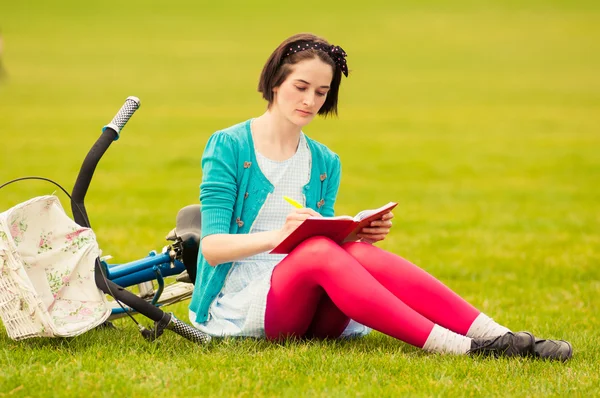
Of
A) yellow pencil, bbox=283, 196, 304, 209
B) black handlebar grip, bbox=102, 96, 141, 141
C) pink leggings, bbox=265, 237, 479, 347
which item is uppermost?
black handlebar grip, bbox=102, 96, 141, 141

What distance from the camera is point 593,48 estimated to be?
3675cm

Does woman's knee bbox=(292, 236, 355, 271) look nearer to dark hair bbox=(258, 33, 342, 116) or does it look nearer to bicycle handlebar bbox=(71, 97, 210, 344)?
bicycle handlebar bbox=(71, 97, 210, 344)

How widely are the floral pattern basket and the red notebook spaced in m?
0.80

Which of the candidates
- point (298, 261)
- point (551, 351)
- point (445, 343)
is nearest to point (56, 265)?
point (298, 261)

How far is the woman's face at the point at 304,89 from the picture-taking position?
4.24 metres

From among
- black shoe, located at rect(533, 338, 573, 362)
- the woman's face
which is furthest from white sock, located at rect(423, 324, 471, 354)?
the woman's face

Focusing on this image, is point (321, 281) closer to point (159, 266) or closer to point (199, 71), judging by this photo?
point (159, 266)

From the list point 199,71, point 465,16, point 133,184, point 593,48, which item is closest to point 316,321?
point 133,184

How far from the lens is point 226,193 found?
13.8ft

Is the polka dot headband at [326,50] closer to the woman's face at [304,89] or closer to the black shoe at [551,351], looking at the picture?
the woman's face at [304,89]

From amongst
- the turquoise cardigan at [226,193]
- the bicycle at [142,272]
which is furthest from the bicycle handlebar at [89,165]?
the turquoise cardigan at [226,193]

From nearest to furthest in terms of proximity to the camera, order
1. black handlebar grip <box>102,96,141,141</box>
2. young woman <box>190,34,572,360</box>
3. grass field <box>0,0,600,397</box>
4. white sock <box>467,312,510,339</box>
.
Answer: grass field <box>0,0,600,397</box> < young woman <box>190,34,572,360</box> < white sock <box>467,312,510,339</box> < black handlebar grip <box>102,96,141,141</box>

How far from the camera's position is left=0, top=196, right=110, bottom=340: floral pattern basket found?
157 inches

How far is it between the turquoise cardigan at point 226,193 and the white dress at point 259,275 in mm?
32
